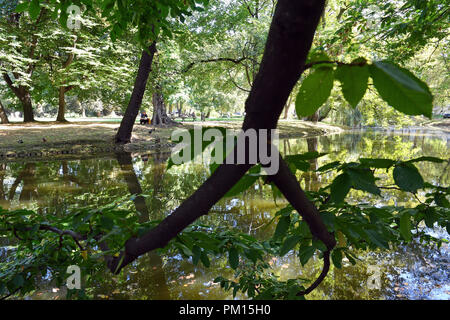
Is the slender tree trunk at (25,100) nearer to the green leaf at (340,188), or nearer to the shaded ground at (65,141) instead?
the shaded ground at (65,141)

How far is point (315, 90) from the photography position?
1.78 ft

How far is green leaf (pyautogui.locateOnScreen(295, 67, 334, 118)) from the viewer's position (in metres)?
0.52

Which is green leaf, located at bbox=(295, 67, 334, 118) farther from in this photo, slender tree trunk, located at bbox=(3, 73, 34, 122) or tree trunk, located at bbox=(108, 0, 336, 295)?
slender tree trunk, located at bbox=(3, 73, 34, 122)

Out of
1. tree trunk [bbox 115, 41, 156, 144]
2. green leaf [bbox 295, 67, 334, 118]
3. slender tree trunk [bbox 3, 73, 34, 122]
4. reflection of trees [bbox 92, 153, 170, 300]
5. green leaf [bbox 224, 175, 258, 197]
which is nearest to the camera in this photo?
green leaf [bbox 295, 67, 334, 118]

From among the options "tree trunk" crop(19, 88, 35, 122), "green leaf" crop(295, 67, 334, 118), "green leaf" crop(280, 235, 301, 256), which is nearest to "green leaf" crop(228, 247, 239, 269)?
"green leaf" crop(280, 235, 301, 256)

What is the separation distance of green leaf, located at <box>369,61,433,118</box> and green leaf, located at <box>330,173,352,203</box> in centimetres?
36

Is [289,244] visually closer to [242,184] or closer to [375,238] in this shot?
[375,238]

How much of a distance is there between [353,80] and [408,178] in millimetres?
428

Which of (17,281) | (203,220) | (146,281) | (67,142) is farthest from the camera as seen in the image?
(67,142)

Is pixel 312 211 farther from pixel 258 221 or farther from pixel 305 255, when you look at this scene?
pixel 258 221

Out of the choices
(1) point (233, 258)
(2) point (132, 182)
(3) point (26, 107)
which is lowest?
(2) point (132, 182)

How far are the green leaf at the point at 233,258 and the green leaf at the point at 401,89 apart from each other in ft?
3.21

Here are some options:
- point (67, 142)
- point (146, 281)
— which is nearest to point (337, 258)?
point (146, 281)
